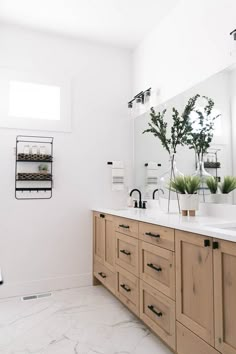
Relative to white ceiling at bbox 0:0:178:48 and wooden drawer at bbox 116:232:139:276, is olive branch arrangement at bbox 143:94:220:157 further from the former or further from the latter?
white ceiling at bbox 0:0:178:48

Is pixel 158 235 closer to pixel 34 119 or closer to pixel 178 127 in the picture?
pixel 178 127

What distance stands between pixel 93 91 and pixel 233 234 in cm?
265

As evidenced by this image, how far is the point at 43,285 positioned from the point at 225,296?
2296 mm

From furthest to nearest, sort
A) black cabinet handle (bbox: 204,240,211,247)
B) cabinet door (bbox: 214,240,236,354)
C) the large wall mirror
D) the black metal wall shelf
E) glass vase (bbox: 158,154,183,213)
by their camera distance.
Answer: the black metal wall shelf
glass vase (bbox: 158,154,183,213)
the large wall mirror
black cabinet handle (bbox: 204,240,211,247)
cabinet door (bbox: 214,240,236,354)

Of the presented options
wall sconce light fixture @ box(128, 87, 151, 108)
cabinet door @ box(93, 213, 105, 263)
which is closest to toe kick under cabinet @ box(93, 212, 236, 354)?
cabinet door @ box(93, 213, 105, 263)

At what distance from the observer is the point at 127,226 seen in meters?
2.50

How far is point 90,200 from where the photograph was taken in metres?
3.48

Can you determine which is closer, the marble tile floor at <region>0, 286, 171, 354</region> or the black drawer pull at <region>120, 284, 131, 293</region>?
the marble tile floor at <region>0, 286, 171, 354</region>

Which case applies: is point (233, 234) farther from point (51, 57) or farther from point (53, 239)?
point (51, 57)

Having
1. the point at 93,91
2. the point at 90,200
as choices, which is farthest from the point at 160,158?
the point at 93,91

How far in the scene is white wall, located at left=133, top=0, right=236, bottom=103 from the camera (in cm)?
232

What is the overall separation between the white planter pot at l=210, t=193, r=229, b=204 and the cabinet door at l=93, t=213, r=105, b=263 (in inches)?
46.1

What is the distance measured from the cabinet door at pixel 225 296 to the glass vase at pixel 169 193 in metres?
1.27

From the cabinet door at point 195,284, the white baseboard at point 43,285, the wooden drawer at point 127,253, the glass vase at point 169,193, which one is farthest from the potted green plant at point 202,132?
the white baseboard at point 43,285
